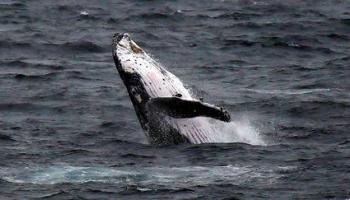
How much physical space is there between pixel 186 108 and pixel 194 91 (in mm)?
8110

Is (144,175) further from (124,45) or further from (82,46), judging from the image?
→ (82,46)

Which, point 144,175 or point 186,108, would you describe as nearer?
point 144,175

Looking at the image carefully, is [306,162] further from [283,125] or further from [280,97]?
[280,97]

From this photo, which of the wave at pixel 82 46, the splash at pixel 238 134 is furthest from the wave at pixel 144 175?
the wave at pixel 82 46

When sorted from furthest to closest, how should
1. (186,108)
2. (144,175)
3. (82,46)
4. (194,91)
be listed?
(82,46), (194,91), (186,108), (144,175)

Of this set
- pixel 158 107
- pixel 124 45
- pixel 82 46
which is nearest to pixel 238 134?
pixel 158 107

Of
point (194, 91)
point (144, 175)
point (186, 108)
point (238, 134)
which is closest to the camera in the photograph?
point (144, 175)

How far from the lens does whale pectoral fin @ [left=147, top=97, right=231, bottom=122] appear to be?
999 inches

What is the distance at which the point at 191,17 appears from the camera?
4716 centimetres

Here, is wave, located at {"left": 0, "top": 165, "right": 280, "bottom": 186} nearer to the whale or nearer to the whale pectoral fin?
the whale pectoral fin

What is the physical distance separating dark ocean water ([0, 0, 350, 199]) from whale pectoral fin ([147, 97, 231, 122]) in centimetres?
81

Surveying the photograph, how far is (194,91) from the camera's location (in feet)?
111

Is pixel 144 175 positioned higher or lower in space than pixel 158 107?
lower

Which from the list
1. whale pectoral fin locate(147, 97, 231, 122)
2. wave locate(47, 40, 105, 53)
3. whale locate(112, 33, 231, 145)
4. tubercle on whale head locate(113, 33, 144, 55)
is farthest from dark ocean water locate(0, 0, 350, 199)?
tubercle on whale head locate(113, 33, 144, 55)
